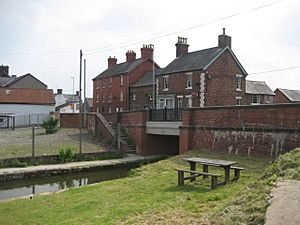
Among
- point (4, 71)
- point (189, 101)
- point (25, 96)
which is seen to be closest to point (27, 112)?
point (25, 96)

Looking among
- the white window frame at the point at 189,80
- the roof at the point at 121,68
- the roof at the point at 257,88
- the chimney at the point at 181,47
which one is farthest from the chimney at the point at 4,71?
the roof at the point at 257,88

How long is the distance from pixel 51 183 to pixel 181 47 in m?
27.5

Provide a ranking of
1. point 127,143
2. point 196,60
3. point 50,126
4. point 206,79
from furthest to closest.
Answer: point 196,60 < point 50,126 < point 206,79 < point 127,143

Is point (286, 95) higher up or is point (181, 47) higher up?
point (181, 47)

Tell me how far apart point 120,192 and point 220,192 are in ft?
11.5

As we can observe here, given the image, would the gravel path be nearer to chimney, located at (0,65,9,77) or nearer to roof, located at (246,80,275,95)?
roof, located at (246,80,275,95)

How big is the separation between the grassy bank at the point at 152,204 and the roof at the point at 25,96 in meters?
42.3

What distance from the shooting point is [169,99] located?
127ft

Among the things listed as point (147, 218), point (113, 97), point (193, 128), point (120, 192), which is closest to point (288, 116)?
point (193, 128)

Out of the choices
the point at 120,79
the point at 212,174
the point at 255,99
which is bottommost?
the point at 212,174

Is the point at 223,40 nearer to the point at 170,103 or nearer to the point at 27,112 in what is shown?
the point at 170,103

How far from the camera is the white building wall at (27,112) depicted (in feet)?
164

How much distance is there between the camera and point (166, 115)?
2609 cm

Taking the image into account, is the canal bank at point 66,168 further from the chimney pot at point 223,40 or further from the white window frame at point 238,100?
the chimney pot at point 223,40
